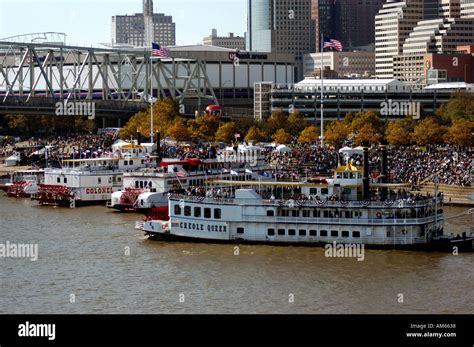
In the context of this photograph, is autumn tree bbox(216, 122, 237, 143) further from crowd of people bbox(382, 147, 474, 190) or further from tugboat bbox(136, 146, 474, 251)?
tugboat bbox(136, 146, 474, 251)

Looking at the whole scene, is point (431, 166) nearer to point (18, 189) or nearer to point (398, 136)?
point (398, 136)

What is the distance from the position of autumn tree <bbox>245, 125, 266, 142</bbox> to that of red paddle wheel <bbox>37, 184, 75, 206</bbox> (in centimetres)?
3027

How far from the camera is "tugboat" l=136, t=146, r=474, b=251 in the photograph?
167ft

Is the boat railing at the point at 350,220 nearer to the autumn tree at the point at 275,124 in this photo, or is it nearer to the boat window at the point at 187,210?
the boat window at the point at 187,210

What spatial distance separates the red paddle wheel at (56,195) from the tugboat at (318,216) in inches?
710

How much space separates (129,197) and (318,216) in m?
18.6

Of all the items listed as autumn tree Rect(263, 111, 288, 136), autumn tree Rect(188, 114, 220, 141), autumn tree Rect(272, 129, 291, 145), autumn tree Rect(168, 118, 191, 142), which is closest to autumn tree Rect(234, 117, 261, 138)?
autumn tree Rect(263, 111, 288, 136)

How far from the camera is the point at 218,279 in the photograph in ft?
148

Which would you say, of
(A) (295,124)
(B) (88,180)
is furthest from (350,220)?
(A) (295,124)

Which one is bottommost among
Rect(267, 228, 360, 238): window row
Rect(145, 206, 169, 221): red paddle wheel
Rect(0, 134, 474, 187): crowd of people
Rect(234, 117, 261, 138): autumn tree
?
Rect(267, 228, 360, 238): window row

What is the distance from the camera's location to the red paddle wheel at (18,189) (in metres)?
79.1
